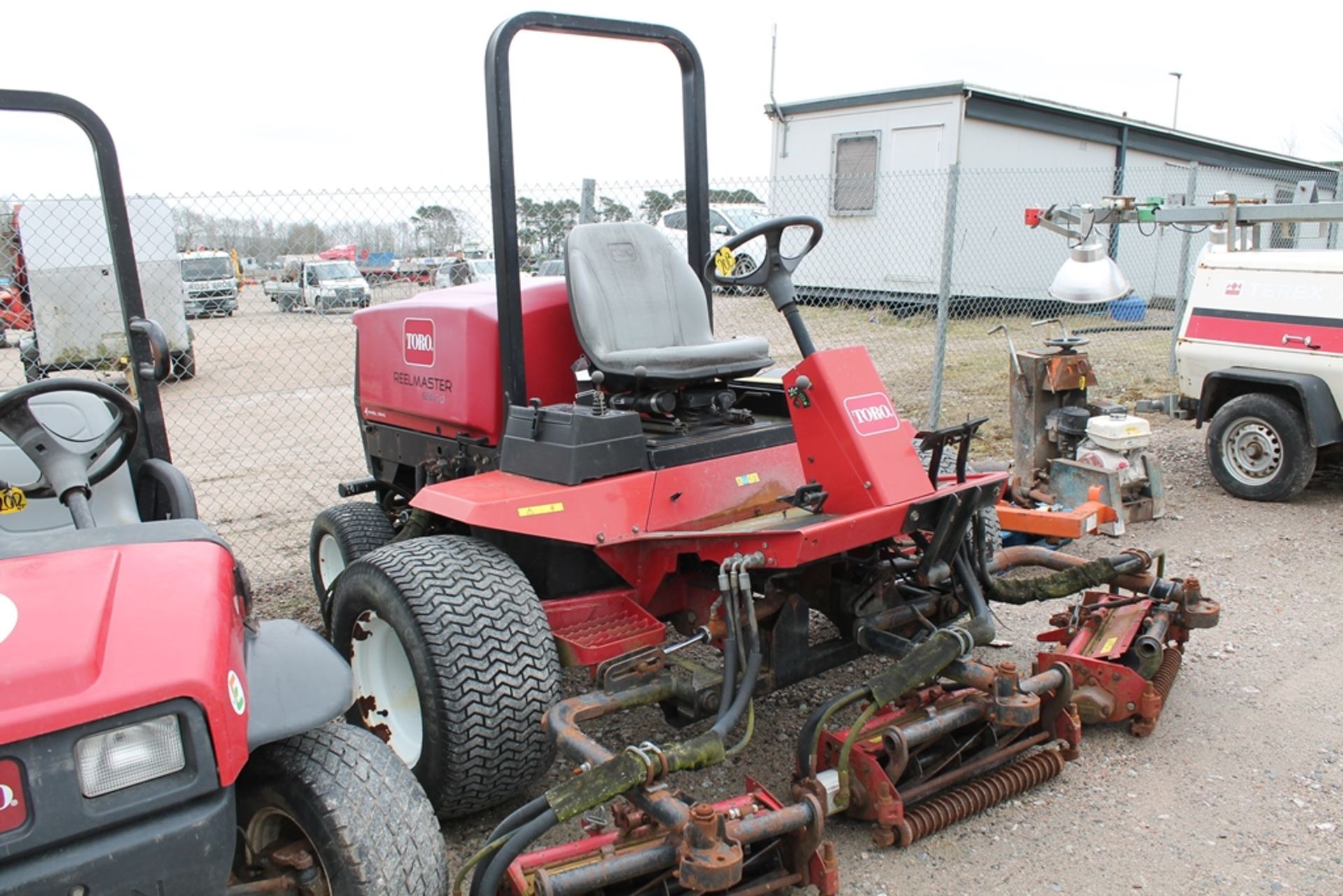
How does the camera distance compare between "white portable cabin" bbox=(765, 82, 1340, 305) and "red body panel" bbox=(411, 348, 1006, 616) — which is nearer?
"red body panel" bbox=(411, 348, 1006, 616)

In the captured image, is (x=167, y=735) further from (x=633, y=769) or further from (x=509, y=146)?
(x=509, y=146)

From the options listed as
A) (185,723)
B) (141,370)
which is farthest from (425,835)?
(141,370)

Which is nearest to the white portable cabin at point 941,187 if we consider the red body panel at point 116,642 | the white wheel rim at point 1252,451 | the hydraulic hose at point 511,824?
the white wheel rim at point 1252,451

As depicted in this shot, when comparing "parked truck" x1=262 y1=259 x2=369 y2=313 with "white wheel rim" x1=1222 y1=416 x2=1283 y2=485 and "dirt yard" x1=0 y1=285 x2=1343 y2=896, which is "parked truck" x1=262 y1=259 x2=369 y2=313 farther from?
"white wheel rim" x1=1222 y1=416 x2=1283 y2=485

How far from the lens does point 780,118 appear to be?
1561cm

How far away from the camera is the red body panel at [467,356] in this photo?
3621 mm

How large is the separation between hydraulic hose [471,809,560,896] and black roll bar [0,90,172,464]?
1.50 m

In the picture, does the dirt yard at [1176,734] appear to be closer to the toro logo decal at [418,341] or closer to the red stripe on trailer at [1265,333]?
the red stripe on trailer at [1265,333]

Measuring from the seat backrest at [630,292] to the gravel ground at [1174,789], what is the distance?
1.40m

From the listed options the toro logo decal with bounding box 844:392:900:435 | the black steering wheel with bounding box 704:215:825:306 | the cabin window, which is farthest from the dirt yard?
the cabin window

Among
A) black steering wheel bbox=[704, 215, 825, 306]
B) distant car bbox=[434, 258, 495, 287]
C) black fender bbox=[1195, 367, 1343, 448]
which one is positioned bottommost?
black fender bbox=[1195, 367, 1343, 448]

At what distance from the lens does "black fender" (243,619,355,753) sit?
1880 mm

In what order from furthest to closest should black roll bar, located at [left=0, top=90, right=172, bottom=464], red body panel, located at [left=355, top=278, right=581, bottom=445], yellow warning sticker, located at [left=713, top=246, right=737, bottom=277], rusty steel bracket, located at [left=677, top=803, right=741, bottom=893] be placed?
red body panel, located at [left=355, top=278, right=581, bottom=445], yellow warning sticker, located at [left=713, top=246, right=737, bottom=277], black roll bar, located at [left=0, top=90, right=172, bottom=464], rusty steel bracket, located at [left=677, top=803, right=741, bottom=893]

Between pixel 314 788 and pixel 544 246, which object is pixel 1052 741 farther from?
pixel 544 246
